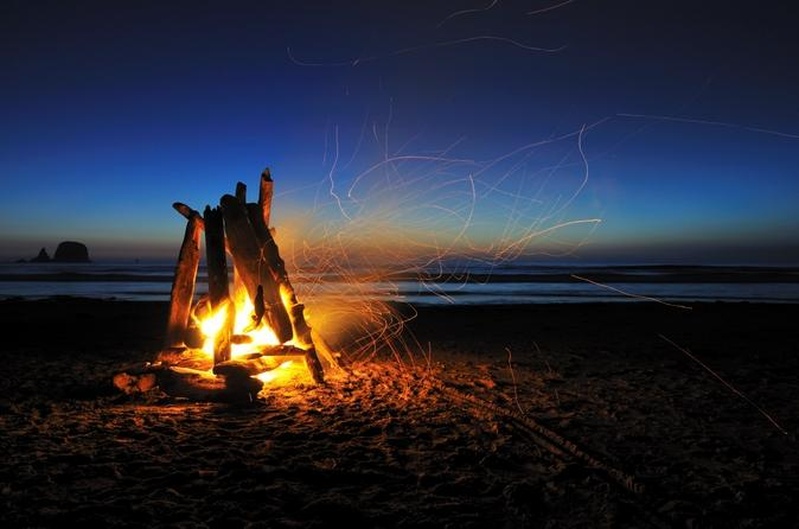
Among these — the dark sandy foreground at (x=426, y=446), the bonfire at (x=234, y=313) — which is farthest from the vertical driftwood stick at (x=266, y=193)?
the dark sandy foreground at (x=426, y=446)

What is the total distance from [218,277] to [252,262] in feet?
1.64

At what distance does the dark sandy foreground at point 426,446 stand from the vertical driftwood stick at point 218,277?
89cm

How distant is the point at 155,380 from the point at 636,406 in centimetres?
587

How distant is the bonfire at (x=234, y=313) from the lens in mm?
6984

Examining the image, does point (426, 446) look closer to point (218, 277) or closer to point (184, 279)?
point (218, 277)

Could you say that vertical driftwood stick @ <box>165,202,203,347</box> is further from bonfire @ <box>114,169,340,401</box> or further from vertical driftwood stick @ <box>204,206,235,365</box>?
vertical driftwood stick @ <box>204,206,235,365</box>

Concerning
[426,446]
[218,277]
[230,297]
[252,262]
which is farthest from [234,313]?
[426,446]

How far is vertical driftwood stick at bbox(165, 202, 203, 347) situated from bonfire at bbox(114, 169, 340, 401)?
1cm

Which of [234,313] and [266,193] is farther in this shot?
[266,193]

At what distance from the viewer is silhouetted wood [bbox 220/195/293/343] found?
7.51 meters

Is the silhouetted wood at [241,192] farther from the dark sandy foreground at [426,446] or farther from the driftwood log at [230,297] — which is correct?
the dark sandy foreground at [426,446]

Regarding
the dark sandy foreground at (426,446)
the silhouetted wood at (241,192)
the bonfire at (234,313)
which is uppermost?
the silhouetted wood at (241,192)

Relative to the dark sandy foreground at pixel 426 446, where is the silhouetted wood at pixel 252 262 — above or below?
above

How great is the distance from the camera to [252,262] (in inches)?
298
